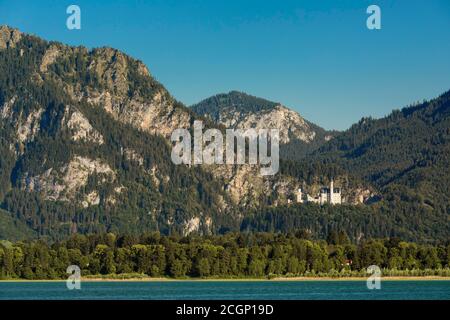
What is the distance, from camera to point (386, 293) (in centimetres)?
18325
